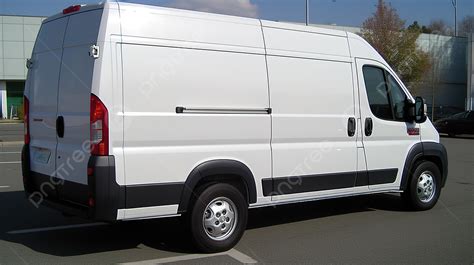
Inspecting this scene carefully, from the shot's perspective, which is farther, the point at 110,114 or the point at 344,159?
the point at 344,159

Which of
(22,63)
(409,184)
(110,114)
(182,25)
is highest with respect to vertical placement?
(22,63)

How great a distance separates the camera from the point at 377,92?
7.68m

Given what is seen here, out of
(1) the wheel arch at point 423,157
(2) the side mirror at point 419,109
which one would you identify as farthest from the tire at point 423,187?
(2) the side mirror at point 419,109

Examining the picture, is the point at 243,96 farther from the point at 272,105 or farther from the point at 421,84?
the point at 421,84

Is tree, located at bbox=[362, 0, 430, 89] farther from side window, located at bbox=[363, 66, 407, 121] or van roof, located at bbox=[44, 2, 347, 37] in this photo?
van roof, located at bbox=[44, 2, 347, 37]

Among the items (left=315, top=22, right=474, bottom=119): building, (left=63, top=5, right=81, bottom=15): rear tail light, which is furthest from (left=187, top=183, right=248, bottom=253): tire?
(left=315, top=22, right=474, bottom=119): building

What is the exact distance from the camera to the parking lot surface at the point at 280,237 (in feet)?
19.1

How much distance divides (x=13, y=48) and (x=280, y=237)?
168ft

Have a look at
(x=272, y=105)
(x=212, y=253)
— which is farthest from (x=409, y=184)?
(x=212, y=253)

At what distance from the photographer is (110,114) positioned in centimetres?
522

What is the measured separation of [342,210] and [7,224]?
192 inches

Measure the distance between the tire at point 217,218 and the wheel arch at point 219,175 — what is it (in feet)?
0.29

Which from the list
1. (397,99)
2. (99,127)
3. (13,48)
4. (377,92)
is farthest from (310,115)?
(13,48)

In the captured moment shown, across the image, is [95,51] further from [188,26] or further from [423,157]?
[423,157]
